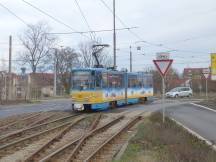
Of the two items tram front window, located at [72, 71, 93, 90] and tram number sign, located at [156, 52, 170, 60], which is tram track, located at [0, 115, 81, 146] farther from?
tram front window, located at [72, 71, 93, 90]

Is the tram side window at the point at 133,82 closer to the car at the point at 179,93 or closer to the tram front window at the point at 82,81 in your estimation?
the tram front window at the point at 82,81

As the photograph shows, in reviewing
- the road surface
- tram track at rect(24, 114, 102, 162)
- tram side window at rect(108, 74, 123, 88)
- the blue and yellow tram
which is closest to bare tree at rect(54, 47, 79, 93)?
the road surface

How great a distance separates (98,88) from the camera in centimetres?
3097

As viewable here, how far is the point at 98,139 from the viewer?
17.0m

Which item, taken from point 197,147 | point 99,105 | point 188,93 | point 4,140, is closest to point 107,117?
point 99,105

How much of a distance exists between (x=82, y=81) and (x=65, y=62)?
66972 millimetres

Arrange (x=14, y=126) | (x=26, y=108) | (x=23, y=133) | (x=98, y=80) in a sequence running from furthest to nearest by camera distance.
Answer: (x=26, y=108)
(x=98, y=80)
(x=14, y=126)
(x=23, y=133)

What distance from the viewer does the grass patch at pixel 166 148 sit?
36.9 ft

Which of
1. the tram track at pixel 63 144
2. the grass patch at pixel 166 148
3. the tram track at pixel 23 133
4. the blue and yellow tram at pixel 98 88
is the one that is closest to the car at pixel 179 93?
the blue and yellow tram at pixel 98 88

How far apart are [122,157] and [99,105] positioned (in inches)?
779

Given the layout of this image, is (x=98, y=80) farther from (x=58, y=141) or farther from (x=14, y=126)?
(x=58, y=141)

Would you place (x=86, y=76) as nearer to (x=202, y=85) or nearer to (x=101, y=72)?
(x=101, y=72)

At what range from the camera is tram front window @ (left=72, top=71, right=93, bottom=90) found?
30.6 metres

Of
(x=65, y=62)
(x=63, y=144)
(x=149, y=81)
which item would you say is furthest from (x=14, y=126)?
(x=65, y=62)
